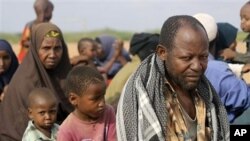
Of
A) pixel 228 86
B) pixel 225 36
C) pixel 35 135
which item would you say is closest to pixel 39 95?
pixel 35 135

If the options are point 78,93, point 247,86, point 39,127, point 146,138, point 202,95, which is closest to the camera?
point 146,138

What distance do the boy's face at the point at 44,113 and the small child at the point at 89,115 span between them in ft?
1.95

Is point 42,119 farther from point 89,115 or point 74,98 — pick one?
point 89,115

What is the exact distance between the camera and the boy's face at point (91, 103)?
402 cm

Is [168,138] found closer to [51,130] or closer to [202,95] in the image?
[202,95]

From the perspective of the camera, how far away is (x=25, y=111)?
530 centimetres

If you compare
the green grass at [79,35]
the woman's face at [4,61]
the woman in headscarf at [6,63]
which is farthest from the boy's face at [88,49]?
the green grass at [79,35]

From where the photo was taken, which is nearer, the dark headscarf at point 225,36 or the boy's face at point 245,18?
the dark headscarf at point 225,36

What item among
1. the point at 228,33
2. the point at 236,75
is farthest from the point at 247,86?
the point at 228,33

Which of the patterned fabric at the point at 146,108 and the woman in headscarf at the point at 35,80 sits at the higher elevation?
the patterned fabric at the point at 146,108

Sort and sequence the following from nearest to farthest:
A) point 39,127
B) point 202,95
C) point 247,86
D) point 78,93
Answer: point 202,95, point 78,93, point 39,127, point 247,86

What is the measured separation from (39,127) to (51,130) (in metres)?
0.09

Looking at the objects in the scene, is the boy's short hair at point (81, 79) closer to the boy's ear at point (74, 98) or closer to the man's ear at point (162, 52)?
the boy's ear at point (74, 98)

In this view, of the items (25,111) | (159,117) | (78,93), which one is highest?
(159,117)
